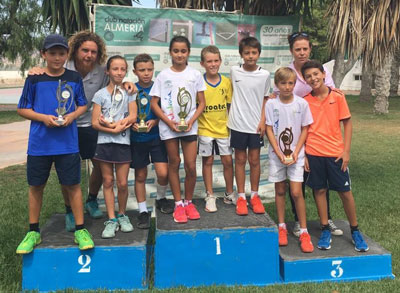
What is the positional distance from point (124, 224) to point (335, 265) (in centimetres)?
190

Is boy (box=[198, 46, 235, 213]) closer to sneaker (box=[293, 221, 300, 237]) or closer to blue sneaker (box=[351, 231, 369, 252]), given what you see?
sneaker (box=[293, 221, 300, 237])

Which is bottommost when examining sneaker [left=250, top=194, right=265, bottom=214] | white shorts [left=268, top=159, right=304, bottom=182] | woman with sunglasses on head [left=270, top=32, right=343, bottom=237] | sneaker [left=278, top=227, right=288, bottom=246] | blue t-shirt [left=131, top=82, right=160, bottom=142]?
sneaker [left=278, top=227, right=288, bottom=246]

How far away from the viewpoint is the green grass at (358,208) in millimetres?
3289

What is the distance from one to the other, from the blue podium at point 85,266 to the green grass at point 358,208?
0.23 meters

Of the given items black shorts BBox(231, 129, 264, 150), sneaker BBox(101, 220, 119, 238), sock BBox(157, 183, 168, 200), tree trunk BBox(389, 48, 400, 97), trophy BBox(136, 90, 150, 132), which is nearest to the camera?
sneaker BBox(101, 220, 119, 238)

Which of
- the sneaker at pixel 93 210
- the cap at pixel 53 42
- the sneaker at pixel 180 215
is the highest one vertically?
the cap at pixel 53 42

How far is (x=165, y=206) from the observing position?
4012mm

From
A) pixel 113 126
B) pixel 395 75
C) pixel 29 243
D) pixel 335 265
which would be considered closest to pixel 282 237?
pixel 335 265

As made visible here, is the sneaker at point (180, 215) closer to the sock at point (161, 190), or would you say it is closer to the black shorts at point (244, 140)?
the sock at point (161, 190)

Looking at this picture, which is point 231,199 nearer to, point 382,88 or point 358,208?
point 358,208

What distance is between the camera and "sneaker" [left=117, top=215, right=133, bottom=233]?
12.0 feet

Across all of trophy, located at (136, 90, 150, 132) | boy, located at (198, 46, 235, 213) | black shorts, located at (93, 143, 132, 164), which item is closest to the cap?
trophy, located at (136, 90, 150, 132)

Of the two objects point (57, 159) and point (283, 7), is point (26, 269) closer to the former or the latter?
point (57, 159)

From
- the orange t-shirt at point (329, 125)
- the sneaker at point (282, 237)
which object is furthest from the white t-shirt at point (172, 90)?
the sneaker at point (282, 237)
